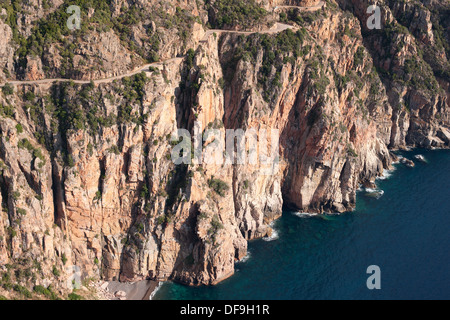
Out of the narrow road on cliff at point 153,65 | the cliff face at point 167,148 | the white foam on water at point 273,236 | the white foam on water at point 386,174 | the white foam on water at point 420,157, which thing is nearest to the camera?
the cliff face at point 167,148

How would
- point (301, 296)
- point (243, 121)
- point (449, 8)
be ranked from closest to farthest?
point (301, 296)
point (243, 121)
point (449, 8)

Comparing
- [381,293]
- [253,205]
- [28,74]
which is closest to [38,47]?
[28,74]

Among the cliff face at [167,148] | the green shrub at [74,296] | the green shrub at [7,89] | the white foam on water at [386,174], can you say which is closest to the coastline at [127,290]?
the cliff face at [167,148]

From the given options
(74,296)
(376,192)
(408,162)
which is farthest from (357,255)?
(74,296)

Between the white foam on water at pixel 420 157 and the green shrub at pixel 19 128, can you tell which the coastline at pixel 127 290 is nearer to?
Result: the green shrub at pixel 19 128

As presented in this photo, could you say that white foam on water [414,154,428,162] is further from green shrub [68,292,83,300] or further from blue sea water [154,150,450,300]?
green shrub [68,292,83,300]
